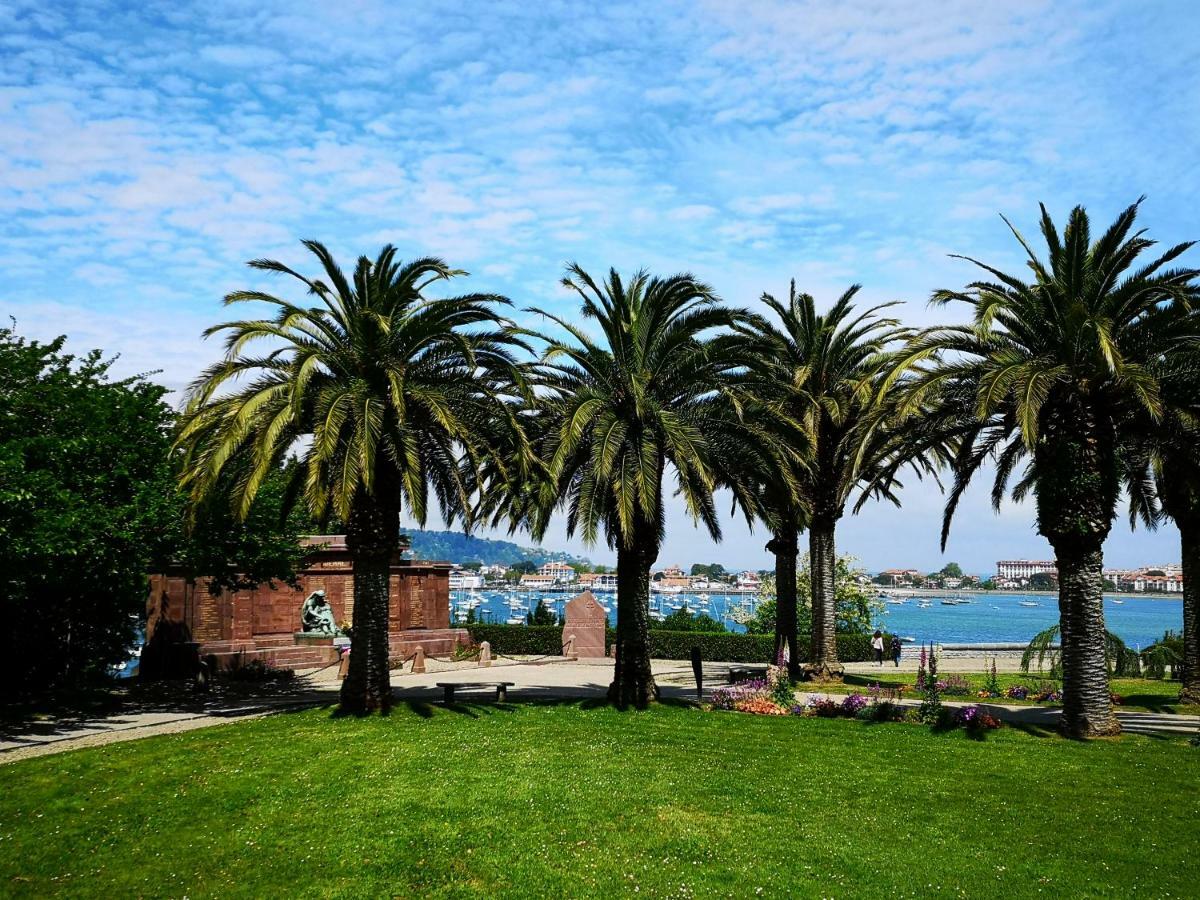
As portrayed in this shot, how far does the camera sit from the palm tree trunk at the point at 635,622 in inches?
793

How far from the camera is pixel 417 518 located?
711 inches

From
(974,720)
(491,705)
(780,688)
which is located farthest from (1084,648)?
(491,705)

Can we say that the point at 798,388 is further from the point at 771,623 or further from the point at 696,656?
the point at 771,623

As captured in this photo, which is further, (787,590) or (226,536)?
(787,590)

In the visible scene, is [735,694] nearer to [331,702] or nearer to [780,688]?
[780,688]

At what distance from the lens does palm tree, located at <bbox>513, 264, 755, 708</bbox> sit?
758 inches

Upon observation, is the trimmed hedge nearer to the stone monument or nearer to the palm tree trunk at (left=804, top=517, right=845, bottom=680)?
the stone monument

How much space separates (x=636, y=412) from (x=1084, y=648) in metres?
9.50

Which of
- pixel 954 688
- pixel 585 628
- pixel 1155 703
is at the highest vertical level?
pixel 585 628

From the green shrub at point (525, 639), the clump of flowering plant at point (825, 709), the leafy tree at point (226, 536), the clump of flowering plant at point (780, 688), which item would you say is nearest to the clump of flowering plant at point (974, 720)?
the clump of flowering plant at point (825, 709)

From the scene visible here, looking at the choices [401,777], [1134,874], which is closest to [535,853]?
[401,777]

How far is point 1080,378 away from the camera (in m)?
16.7

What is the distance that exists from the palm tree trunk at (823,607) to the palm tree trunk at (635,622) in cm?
668

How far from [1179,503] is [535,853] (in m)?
16.8
